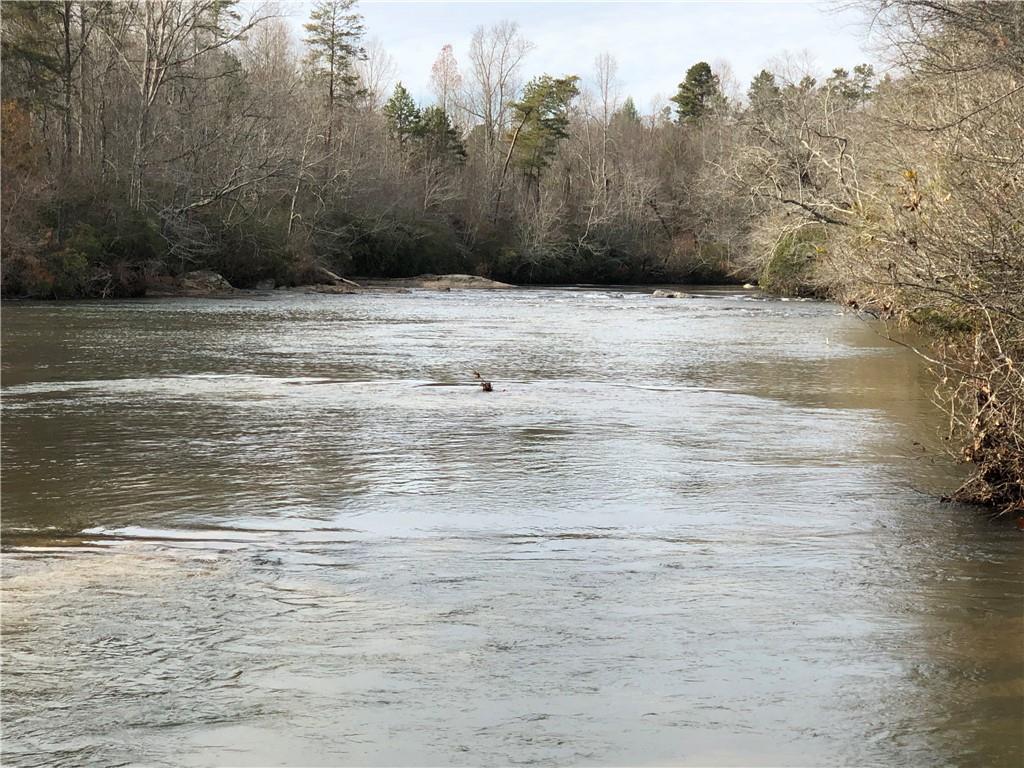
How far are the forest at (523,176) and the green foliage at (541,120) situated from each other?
214 mm

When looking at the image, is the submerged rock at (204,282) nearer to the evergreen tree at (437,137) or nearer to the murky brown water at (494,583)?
the evergreen tree at (437,137)

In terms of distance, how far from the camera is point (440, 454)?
42.7 feet

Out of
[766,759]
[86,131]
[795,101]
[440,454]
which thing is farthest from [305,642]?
[86,131]

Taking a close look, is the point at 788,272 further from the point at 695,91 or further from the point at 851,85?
the point at 695,91

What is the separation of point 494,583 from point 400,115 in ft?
246

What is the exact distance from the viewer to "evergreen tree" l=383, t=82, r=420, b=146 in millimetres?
79875

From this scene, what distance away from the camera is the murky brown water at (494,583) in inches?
222

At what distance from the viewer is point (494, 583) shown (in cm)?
806

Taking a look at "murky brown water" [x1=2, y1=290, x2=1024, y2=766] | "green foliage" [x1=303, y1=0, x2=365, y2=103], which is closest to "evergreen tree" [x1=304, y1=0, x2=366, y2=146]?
"green foliage" [x1=303, y1=0, x2=365, y2=103]

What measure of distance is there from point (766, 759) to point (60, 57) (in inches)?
2074

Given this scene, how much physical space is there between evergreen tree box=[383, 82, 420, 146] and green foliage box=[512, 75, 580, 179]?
765cm

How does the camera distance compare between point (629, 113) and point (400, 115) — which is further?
point (629, 113)

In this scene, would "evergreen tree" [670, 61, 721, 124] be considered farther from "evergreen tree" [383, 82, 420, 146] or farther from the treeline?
"evergreen tree" [383, 82, 420, 146]

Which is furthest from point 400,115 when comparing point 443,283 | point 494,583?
point 494,583
